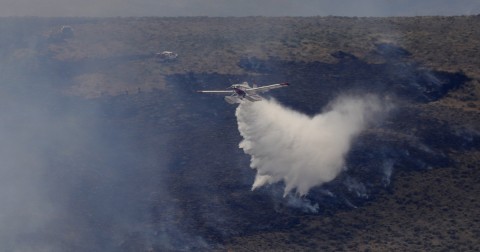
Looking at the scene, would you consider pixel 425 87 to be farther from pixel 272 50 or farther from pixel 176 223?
pixel 176 223

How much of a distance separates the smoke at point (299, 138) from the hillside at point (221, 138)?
225 cm

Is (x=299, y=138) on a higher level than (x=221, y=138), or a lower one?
higher

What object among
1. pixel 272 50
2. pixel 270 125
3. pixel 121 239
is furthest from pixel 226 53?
pixel 121 239

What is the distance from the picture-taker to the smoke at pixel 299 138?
11000 centimetres

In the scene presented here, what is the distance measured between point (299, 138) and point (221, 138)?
44.3ft

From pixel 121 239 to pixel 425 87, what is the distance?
6455 cm

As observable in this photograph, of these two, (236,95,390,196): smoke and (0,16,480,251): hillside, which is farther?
(236,95,390,196): smoke

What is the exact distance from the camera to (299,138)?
378 feet

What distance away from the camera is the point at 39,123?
125625mm

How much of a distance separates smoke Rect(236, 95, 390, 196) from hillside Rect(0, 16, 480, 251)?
7.39 feet

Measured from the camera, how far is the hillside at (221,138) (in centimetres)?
10000

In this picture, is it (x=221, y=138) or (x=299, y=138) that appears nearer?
(x=299, y=138)

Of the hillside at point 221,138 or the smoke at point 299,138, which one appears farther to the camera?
the smoke at point 299,138

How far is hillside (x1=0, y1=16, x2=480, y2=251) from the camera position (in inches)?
3937
